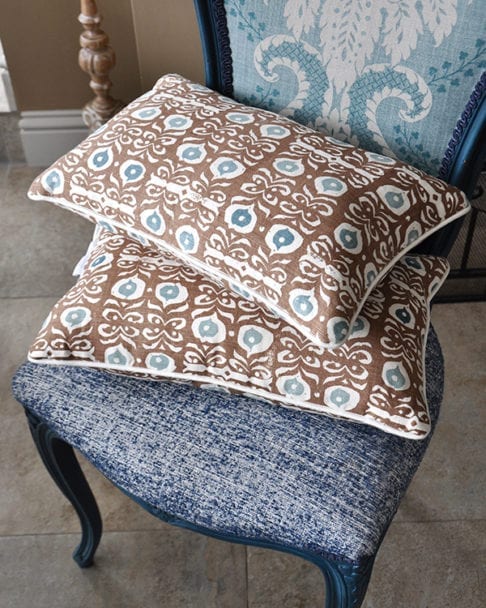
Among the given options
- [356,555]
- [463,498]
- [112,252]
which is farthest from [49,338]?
[463,498]

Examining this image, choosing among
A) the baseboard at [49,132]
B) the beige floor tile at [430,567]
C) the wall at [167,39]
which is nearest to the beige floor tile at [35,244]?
the baseboard at [49,132]

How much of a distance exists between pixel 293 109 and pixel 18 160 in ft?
3.94

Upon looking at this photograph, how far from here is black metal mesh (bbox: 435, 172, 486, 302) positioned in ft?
5.30

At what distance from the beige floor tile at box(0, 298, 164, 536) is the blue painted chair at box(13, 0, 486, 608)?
0.83ft

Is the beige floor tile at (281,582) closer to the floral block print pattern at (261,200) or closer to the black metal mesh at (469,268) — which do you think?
the floral block print pattern at (261,200)

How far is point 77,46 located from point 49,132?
24 centimetres

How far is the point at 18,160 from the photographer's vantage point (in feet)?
6.71

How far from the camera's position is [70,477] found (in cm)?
106

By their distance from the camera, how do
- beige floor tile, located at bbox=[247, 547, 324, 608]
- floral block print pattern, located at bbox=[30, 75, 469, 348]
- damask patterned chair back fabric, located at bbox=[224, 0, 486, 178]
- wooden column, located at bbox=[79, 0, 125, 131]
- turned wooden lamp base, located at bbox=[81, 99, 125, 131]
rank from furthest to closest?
1. turned wooden lamp base, located at bbox=[81, 99, 125, 131]
2. wooden column, located at bbox=[79, 0, 125, 131]
3. beige floor tile, located at bbox=[247, 547, 324, 608]
4. damask patterned chair back fabric, located at bbox=[224, 0, 486, 178]
5. floral block print pattern, located at bbox=[30, 75, 469, 348]

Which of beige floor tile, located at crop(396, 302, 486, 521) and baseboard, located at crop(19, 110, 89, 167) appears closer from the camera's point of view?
beige floor tile, located at crop(396, 302, 486, 521)

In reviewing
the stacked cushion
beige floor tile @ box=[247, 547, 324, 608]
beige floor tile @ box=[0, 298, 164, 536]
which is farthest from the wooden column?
beige floor tile @ box=[247, 547, 324, 608]

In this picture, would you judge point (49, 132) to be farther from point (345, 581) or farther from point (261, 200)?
point (345, 581)

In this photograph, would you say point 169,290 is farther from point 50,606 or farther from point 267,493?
point 50,606

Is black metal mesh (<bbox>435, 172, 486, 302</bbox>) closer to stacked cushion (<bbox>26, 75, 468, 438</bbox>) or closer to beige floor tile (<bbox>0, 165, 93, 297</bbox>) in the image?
stacked cushion (<bbox>26, 75, 468, 438</bbox>)
